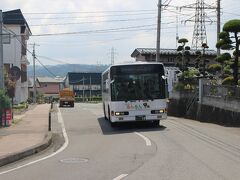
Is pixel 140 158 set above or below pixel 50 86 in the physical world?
below

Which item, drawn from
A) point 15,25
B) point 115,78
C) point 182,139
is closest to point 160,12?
point 115,78

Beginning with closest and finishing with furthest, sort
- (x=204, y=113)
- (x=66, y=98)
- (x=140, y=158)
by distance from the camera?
(x=140, y=158)
(x=204, y=113)
(x=66, y=98)

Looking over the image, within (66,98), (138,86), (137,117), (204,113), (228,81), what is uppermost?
(228,81)

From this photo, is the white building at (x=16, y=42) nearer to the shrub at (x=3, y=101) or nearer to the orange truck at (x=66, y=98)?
the orange truck at (x=66, y=98)

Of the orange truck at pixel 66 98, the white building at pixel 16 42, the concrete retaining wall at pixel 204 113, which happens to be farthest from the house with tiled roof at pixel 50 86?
the concrete retaining wall at pixel 204 113

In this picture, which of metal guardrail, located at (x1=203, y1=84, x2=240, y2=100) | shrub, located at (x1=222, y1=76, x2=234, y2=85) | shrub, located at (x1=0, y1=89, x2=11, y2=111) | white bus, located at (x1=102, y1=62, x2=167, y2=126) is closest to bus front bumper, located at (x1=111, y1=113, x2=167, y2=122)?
white bus, located at (x1=102, y1=62, x2=167, y2=126)

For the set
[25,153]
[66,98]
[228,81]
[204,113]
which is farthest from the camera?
[66,98]

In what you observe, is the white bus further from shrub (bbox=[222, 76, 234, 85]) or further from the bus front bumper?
shrub (bbox=[222, 76, 234, 85])

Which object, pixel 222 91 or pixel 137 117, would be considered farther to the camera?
pixel 222 91

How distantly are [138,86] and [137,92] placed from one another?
0.99ft

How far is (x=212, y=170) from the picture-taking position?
11.2 meters

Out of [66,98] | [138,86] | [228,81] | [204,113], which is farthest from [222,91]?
[66,98]

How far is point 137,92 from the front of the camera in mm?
22562

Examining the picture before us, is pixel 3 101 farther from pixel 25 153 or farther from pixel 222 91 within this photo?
pixel 25 153
